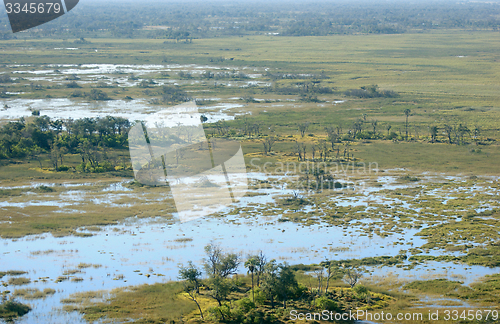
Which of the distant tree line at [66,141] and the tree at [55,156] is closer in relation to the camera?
the tree at [55,156]

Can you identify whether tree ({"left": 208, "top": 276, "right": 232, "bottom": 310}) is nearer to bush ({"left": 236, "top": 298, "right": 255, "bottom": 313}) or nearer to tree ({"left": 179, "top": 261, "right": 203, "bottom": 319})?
bush ({"left": 236, "top": 298, "right": 255, "bottom": 313})

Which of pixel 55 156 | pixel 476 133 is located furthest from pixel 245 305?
pixel 476 133

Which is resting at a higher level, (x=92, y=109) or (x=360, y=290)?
(x=92, y=109)

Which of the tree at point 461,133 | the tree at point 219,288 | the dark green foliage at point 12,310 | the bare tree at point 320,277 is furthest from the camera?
the tree at point 461,133

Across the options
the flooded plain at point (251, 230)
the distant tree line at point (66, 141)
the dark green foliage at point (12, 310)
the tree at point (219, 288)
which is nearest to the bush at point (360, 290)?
the flooded plain at point (251, 230)

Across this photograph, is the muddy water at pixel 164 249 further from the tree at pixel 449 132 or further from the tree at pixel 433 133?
the tree at pixel 433 133

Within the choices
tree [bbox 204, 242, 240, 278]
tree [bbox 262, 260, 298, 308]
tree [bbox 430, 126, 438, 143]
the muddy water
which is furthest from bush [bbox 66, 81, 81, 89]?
tree [bbox 262, 260, 298, 308]

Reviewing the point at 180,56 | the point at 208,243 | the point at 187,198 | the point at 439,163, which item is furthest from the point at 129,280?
the point at 180,56

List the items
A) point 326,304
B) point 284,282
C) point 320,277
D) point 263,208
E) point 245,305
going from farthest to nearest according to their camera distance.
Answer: point 263,208, point 320,277, point 284,282, point 326,304, point 245,305

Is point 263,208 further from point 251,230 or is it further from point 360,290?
point 360,290

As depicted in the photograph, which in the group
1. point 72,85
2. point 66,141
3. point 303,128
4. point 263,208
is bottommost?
point 263,208
